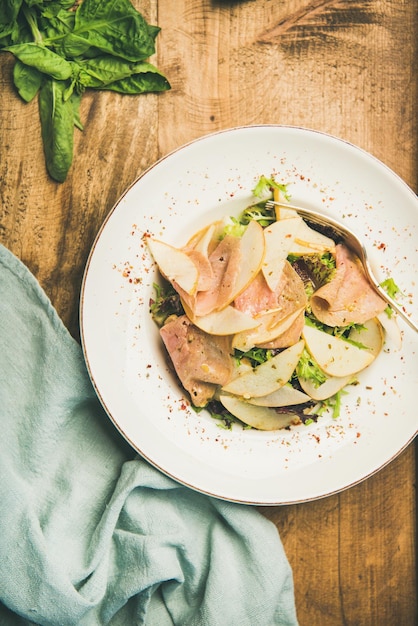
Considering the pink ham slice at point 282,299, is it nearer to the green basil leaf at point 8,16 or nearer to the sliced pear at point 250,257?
the sliced pear at point 250,257

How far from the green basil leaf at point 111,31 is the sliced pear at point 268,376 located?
3.73 feet

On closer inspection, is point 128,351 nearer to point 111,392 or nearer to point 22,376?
point 111,392

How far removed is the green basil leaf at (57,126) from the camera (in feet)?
6.68

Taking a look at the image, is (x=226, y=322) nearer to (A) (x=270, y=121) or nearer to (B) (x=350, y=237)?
(B) (x=350, y=237)

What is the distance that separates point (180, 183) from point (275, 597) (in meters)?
1.50

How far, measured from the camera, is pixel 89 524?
6.90 ft

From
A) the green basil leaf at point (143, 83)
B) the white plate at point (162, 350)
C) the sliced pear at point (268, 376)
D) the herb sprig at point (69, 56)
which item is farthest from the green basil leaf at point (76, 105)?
the sliced pear at point (268, 376)

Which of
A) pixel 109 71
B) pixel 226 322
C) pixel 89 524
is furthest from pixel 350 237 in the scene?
pixel 89 524

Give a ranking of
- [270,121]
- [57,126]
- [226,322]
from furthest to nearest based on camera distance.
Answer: [270,121] → [57,126] → [226,322]

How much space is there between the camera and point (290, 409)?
2049mm

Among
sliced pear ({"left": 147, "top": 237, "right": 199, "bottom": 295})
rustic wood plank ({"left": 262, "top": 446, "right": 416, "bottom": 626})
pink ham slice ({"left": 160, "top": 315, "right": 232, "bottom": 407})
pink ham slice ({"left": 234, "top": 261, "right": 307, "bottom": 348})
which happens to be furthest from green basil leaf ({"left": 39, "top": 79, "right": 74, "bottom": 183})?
rustic wood plank ({"left": 262, "top": 446, "right": 416, "bottom": 626})

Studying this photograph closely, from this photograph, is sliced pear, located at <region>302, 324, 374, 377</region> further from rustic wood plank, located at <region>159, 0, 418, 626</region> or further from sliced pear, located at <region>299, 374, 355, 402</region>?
rustic wood plank, located at <region>159, 0, 418, 626</region>

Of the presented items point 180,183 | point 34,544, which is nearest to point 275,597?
point 34,544

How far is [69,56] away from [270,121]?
2.46 feet
